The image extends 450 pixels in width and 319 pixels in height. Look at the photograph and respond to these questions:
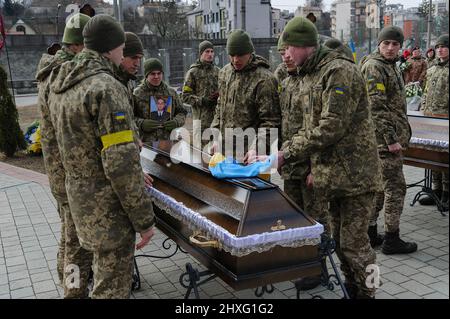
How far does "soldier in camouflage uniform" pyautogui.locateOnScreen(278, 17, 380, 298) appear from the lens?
3109mm

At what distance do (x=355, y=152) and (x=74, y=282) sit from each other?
2173 mm

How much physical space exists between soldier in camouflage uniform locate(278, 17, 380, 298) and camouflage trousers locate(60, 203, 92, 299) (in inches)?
62.5

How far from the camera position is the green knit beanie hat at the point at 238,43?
14.8ft

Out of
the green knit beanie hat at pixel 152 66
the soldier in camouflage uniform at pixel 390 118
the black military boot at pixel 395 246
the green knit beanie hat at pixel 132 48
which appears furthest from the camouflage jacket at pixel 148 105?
the black military boot at pixel 395 246

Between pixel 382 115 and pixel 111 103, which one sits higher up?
pixel 111 103

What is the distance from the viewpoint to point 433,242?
15.9 ft

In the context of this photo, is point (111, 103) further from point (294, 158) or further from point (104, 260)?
point (294, 158)

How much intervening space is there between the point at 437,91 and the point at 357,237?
358 centimetres

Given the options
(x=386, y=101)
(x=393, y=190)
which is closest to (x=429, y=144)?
(x=393, y=190)

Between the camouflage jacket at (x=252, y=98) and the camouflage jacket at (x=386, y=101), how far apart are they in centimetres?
88

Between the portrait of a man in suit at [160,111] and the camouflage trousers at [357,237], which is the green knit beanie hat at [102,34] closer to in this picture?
the camouflage trousers at [357,237]
